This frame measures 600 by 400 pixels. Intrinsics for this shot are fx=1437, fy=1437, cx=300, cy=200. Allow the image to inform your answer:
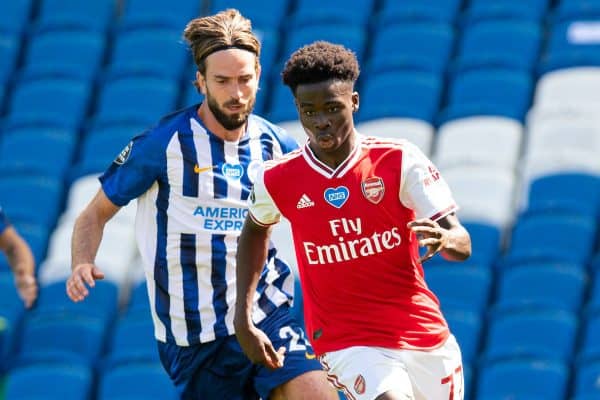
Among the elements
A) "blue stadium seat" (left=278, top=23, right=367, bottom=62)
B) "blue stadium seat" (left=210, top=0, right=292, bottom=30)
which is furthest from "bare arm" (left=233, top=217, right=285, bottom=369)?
"blue stadium seat" (left=210, top=0, right=292, bottom=30)

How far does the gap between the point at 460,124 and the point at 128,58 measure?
2966 millimetres

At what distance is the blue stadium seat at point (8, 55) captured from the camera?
12041 millimetres

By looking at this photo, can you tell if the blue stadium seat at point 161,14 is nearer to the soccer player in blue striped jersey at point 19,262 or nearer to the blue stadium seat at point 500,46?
the blue stadium seat at point 500,46

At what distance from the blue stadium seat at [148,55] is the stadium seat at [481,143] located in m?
2.38

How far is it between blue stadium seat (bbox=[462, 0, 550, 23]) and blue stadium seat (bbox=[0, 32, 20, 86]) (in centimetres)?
379

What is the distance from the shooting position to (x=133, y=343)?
375 inches

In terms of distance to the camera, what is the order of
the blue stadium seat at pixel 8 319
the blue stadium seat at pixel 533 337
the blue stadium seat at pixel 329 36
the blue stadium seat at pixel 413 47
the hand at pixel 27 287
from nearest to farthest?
the hand at pixel 27 287, the blue stadium seat at pixel 533 337, the blue stadium seat at pixel 8 319, the blue stadium seat at pixel 413 47, the blue stadium seat at pixel 329 36

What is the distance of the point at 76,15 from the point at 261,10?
5.43 feet

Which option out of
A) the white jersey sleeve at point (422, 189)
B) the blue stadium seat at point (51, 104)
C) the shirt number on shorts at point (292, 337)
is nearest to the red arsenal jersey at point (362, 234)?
the white jersey sleeve at point (422, 189)

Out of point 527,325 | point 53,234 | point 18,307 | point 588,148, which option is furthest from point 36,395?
point 588,148

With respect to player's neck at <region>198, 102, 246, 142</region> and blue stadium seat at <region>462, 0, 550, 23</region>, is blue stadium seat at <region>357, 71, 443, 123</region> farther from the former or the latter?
A: player's neck at <region>198, 102, 246, 142</region>

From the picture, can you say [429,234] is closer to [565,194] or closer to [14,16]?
[565,194]

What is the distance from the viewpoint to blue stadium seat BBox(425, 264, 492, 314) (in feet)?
30.9

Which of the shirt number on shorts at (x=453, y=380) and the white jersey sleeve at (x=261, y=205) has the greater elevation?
the white jersey sleeve at (x=261, y=205)
